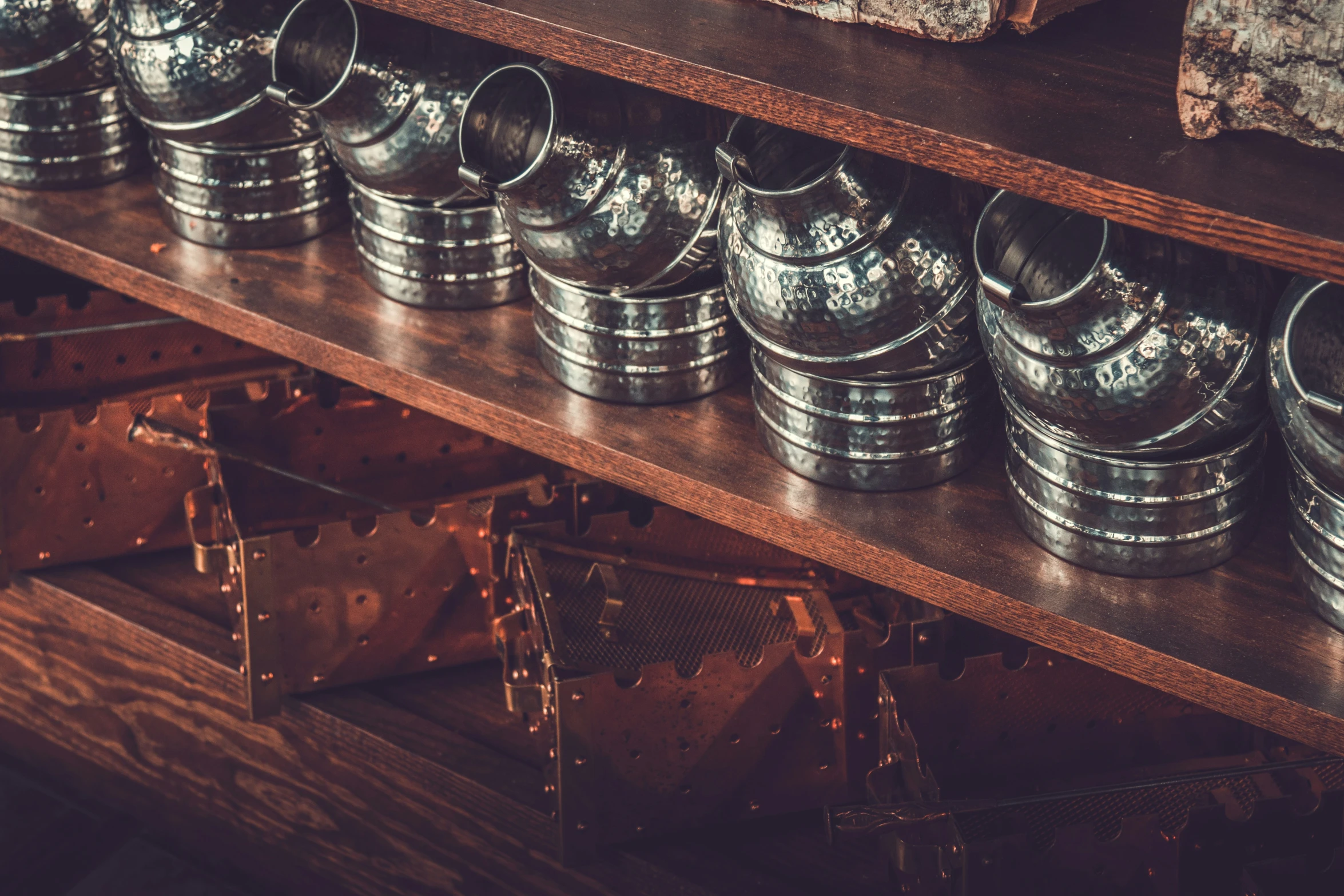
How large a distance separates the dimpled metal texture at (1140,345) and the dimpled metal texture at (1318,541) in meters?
0.07

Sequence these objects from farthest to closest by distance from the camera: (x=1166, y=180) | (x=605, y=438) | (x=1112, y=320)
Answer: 1. (x=605, y=438)
2. (x=1112, y=320)
3. (x=1166, y=180)

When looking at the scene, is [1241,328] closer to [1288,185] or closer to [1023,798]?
[1288,185]

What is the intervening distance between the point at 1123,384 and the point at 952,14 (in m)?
0.31

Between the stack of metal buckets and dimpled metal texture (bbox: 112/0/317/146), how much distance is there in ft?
0.48

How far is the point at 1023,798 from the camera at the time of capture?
48.2 inches

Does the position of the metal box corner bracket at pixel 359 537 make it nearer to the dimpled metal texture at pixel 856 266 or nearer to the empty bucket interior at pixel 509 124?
the empty bucket interior at pixel 509 124

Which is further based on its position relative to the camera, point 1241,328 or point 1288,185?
point 1241,328

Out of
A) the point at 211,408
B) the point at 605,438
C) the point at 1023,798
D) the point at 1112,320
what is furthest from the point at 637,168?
the point at 211,408

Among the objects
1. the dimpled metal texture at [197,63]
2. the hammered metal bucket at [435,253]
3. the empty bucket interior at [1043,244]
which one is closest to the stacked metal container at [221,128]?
the dimpled metal texture at [197,63]

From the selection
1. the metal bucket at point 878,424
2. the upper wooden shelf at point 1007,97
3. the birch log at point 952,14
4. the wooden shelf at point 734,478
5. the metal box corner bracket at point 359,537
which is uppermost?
the birch log at point 952,14

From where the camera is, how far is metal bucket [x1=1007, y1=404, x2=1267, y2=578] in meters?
1.11

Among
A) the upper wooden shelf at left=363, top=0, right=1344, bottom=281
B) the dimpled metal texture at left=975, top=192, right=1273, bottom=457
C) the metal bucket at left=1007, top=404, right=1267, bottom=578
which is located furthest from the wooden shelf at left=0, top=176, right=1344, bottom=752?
the upper wooden shelf at left=363, top=0, right=1344, bottom=281

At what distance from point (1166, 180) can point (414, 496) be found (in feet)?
3.82

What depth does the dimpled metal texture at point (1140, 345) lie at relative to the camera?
99 cm
